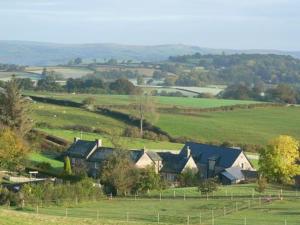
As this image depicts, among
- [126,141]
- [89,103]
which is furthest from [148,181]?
[89,103]

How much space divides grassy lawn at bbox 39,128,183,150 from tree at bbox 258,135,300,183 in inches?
811

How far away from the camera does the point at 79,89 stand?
154m

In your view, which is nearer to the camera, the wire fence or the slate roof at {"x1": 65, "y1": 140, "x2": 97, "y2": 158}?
the wire fence

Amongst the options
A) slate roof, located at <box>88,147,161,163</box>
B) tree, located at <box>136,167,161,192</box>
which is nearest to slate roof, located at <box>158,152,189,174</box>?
slate roof, located at <box>88,147,161,163</box>

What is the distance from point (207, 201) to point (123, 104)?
63.0 metres

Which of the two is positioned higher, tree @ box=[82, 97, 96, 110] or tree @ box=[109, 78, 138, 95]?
tree @ box=[109, 78, 138, 95]

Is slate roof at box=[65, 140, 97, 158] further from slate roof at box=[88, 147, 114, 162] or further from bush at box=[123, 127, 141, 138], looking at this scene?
bush at box=[123, 127, 141, 138]

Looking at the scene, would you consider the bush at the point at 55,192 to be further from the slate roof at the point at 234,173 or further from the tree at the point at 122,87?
the tree at the point at 122,87

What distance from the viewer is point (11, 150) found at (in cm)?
6338

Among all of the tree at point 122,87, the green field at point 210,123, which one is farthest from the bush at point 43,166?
the tree at point 122,87

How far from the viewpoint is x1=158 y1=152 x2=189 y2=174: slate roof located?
239 feet

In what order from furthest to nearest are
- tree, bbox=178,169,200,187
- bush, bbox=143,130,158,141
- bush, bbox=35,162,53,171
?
bush, bbox=143,130,158,141
bush, bbox=35,162,53,171
tree, bbox=178,169,200,187

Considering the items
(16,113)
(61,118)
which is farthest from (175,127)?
(16,113)

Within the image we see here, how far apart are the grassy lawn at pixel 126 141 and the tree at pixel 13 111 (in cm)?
998
